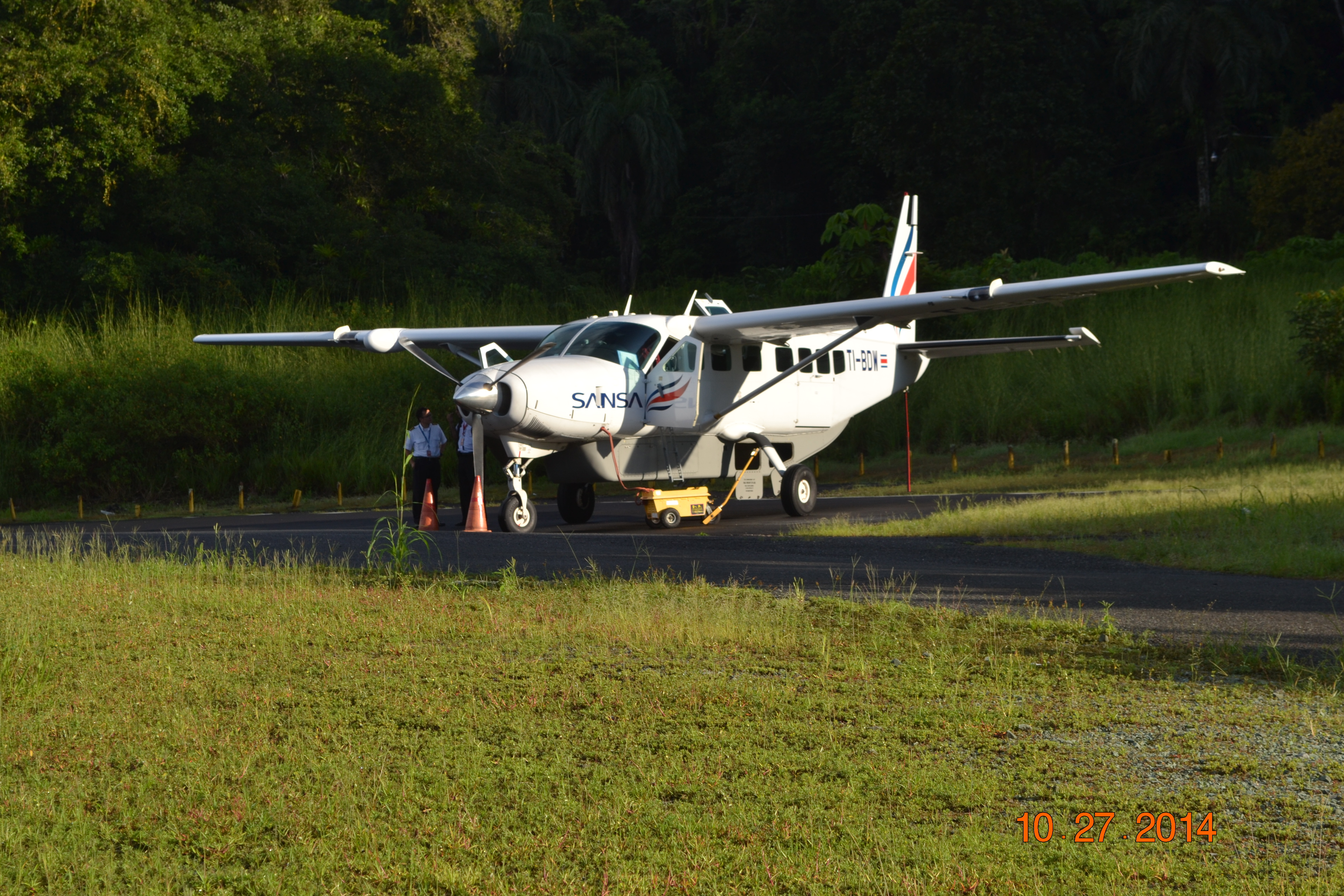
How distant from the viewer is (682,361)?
1830 centimetres

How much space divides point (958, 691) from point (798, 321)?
1224 cm

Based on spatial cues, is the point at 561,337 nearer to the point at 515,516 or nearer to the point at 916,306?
the point at 515,516

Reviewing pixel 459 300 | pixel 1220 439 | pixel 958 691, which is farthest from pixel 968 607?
pixel 459 300

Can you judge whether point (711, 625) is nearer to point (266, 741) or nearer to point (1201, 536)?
point (266, 741)

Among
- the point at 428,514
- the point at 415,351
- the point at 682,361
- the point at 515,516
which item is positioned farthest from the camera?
the point at 415,351

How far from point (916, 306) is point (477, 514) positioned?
633 centimetres

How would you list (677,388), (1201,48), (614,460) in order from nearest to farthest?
(614,460)
(677,388)
(1201,48)

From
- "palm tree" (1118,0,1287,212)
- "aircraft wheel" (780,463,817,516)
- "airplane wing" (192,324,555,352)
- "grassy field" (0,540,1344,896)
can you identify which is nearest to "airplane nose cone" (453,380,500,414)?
"airplane wing" (192,324,555,352)

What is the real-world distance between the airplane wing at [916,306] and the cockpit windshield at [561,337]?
1.71m

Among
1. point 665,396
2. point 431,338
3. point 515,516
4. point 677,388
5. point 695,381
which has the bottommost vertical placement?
point 515,516

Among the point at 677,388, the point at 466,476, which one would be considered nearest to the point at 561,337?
the point at 677,388

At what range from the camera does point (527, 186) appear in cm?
4628

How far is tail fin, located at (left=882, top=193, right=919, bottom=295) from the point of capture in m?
24.9

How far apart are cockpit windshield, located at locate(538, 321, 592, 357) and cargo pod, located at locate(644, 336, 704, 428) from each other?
1121 millimetres
